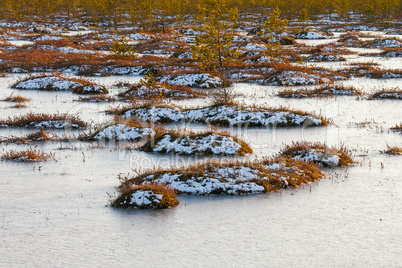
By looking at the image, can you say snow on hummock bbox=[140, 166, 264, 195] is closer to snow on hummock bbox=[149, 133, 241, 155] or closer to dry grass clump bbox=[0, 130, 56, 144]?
snow on hummock bbox=[149, 133, 241, 155]

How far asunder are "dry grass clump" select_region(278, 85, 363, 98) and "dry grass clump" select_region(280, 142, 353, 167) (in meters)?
14.7

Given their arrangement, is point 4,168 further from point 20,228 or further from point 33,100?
point 33,100

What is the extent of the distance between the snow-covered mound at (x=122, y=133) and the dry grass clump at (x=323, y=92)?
13362 mm

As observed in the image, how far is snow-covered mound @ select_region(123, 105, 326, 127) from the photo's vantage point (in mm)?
23188

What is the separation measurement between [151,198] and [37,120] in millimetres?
12872

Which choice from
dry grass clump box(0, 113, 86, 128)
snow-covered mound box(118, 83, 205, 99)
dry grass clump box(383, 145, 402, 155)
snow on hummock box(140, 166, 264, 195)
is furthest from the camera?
snow-covered mound box(118, 83, 205, 99)

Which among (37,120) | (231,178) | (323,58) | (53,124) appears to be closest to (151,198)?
(231,178)

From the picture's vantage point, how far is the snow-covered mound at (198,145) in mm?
17672

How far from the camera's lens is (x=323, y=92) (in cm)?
3225

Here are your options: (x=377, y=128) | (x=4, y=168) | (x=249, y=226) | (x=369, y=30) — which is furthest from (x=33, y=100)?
(x=369, y=30)

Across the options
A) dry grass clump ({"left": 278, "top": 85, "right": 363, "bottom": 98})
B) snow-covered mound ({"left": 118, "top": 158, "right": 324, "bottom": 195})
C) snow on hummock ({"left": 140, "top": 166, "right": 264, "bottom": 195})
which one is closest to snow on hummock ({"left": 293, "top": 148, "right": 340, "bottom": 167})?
snow-covered mound ({"left": 118, "top": 158, "right": 324, "bottom": 195})

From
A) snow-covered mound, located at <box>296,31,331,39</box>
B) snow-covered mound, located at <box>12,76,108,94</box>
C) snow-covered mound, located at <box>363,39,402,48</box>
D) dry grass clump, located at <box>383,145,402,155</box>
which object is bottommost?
dry grass clump, located at <box>383,145,402,155</box>

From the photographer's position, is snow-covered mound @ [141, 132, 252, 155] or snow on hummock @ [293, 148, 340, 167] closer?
snow on hummock @ [293, 148, 340, 167]

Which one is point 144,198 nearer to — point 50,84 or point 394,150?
point 394,150
